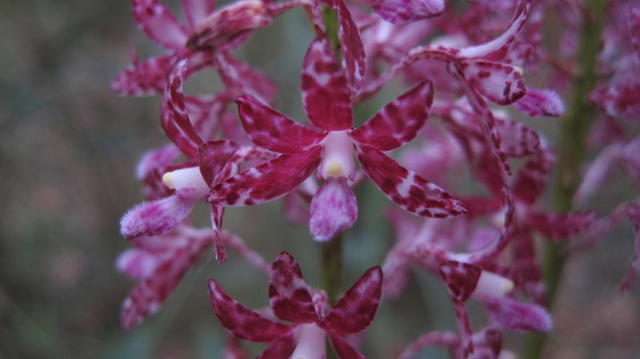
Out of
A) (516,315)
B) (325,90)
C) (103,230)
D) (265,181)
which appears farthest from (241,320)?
(103,230)

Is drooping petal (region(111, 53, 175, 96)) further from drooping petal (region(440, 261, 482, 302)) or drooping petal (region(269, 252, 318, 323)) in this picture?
drooping petal (region(440, 261, 482, 302))

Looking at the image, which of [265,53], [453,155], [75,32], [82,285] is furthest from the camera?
[265,53]

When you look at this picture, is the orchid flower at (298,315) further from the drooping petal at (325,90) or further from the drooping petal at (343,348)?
the drooping petal at (325,90)

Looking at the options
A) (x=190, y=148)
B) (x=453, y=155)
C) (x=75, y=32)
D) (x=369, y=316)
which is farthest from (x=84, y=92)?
(x=369, y=316)

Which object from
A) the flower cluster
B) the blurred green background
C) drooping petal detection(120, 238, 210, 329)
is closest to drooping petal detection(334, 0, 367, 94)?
the flower cluster

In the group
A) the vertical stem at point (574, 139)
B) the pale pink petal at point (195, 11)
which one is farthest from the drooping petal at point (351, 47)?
the vertical stem at point (574, 139)

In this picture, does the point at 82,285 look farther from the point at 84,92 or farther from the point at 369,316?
the point at 369,316

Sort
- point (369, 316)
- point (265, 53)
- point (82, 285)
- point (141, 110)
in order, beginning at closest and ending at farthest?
point (369, 316)
point (82, 285)
point (265, 53)
point (141, 110)
